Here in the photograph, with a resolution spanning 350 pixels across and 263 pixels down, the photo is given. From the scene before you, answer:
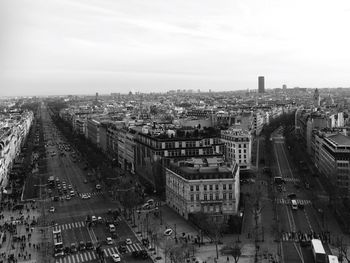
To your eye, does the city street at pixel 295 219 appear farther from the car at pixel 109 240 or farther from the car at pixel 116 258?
the car at pixel 109 240

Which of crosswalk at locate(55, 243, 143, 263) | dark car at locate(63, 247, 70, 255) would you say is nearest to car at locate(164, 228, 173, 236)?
crosswalk at locate(55, 243, 143, 263)

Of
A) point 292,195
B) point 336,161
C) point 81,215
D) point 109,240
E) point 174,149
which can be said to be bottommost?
point 81,215

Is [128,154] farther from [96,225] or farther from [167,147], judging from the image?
[96,225]

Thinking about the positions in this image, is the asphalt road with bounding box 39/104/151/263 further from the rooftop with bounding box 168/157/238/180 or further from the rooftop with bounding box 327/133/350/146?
the rooftop with bounding box 327/133/350/146

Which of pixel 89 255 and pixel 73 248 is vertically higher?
pixel 73 248

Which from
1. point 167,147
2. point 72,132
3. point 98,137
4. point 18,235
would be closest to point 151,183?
point 167,147

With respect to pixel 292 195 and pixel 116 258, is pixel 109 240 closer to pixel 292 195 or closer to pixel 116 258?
pixel 116 258

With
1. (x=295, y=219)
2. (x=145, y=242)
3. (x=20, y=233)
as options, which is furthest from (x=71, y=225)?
(x=295, y=219)
